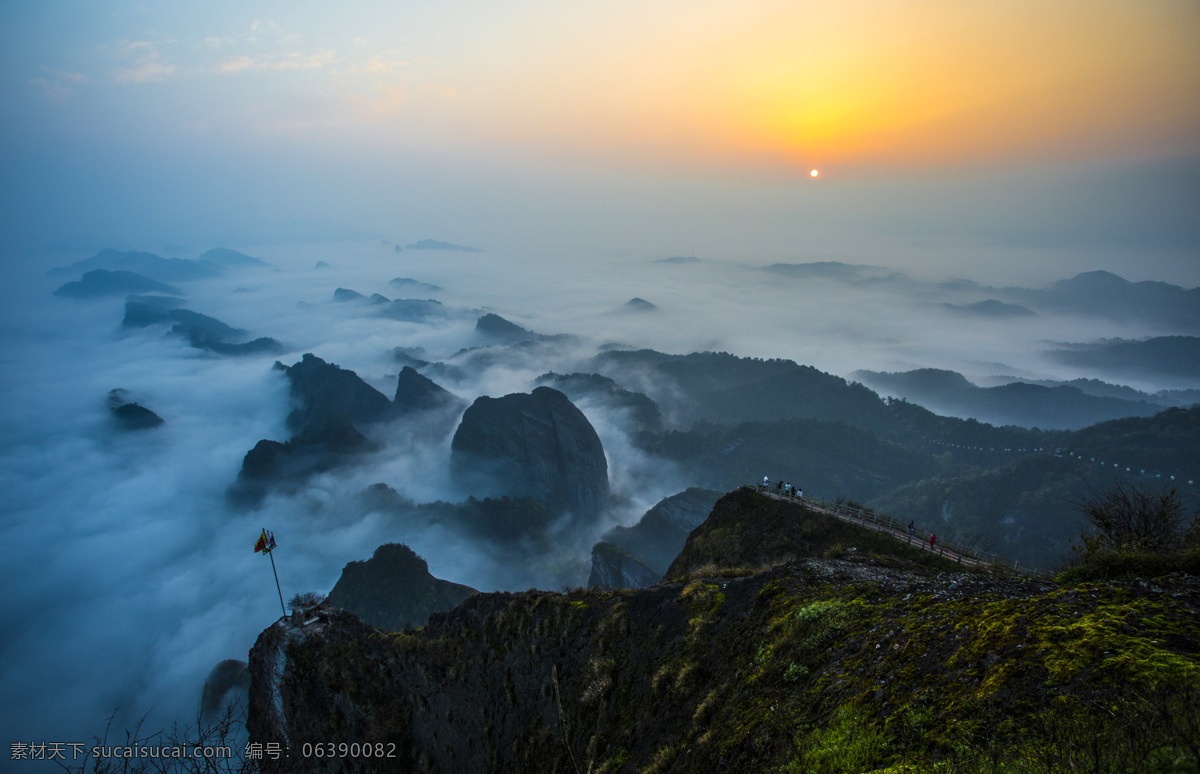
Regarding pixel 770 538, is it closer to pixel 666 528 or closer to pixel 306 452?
pixel 666 528

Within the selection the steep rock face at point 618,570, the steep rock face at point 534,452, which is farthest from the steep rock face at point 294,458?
the steep rock face at point 618,570

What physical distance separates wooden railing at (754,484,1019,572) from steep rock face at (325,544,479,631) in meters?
45.9

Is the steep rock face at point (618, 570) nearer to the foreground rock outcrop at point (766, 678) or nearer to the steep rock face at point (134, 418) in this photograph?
the foreground rock outcrop at point (766, 678)

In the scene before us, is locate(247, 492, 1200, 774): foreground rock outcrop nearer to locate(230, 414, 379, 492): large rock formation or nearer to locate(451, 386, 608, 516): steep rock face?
locate(451, 386, 608, 516): steep rock face

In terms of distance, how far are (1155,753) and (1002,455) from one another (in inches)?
5166

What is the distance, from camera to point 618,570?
235 ft

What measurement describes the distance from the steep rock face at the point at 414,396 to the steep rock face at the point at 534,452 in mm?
26609

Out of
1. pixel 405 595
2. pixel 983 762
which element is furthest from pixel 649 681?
pixel 405 595

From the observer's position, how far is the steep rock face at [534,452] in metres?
110

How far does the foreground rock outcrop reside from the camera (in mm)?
6527

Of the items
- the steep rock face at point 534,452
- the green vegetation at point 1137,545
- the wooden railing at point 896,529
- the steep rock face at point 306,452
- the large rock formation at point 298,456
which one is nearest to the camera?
the green vegetation at point 1137,545

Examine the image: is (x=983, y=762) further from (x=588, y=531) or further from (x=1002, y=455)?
(x=1002, y=455)

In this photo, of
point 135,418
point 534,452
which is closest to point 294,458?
point 534,452

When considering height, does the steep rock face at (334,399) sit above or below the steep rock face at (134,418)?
above
